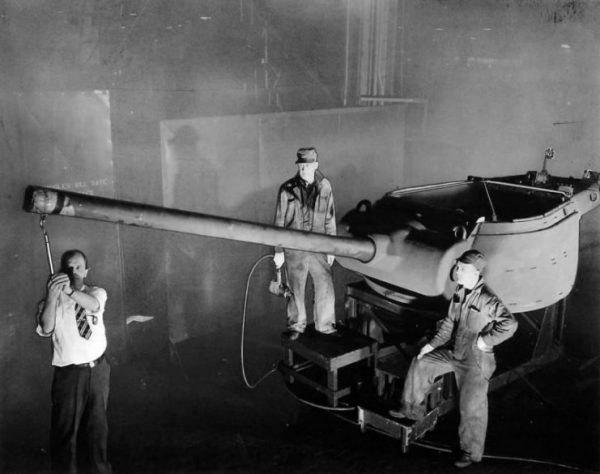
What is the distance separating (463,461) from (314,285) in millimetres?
2044

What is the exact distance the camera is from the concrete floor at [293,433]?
5328 millimetres

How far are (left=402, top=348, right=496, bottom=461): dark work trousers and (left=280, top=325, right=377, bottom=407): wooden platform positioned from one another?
0.62 m

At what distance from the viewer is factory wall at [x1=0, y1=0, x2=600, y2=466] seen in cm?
612

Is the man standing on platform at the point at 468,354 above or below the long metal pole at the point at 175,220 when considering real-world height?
below

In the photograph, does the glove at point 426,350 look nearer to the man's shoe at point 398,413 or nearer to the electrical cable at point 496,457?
the man's shoe at point 398,413

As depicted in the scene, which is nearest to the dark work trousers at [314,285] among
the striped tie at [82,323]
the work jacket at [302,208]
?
the work jacket at [302,208]

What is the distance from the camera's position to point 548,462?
5.34 m

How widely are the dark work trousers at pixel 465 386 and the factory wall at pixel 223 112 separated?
5.87ft

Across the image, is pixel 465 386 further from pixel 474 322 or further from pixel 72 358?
pixel 72 358

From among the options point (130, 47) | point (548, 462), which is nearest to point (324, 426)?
point (548, 462)

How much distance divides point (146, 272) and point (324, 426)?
9.50 ft

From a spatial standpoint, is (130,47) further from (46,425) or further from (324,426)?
(324,426)

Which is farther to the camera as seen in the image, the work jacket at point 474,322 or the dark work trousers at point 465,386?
the dark work trousers at point 465,386

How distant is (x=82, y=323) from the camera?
456cm
